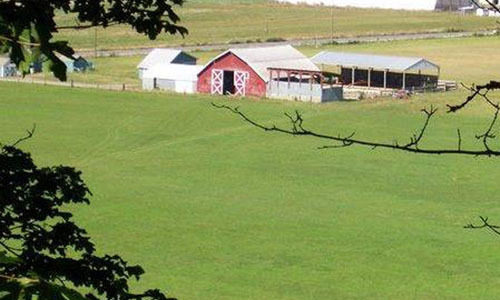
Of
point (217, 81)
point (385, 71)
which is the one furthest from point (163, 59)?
point (385, 71)

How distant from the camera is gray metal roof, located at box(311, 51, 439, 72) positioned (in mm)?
48000

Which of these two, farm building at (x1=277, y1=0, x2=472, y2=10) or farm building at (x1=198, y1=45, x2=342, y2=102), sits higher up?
farm building at (x1=277, y1=0, x2=472, y2=10)

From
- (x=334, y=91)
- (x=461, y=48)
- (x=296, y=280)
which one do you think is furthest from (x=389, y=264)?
(x=461, y=48)

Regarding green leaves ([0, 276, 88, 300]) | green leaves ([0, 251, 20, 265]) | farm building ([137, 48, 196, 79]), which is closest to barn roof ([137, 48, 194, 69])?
farm building ([137, 48, 196, 79])

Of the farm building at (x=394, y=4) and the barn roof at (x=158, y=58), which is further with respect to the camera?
the farm building at (x=394, y=4)

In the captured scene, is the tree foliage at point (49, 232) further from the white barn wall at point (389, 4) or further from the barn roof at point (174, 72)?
the white barn wall at point (389, 4)

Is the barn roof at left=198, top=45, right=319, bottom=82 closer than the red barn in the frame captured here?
No

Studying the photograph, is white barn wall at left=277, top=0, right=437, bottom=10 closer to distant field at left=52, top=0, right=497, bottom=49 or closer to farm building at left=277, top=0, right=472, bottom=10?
farm building at left=277, top=0, right=472, bottom=10

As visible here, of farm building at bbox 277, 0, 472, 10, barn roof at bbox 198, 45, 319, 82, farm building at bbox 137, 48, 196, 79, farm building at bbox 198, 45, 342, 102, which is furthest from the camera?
farm building at bbox 277, 0, 472, 10

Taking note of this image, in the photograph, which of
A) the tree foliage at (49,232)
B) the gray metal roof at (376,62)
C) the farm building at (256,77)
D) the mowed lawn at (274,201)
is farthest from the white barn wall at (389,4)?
the tree foliage at (49,232)

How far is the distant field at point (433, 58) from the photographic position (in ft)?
168

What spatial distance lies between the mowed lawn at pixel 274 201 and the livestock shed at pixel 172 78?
6577 millimetres

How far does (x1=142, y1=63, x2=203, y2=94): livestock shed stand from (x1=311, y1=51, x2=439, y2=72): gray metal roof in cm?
657

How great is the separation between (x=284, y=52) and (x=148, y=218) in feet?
92.5
